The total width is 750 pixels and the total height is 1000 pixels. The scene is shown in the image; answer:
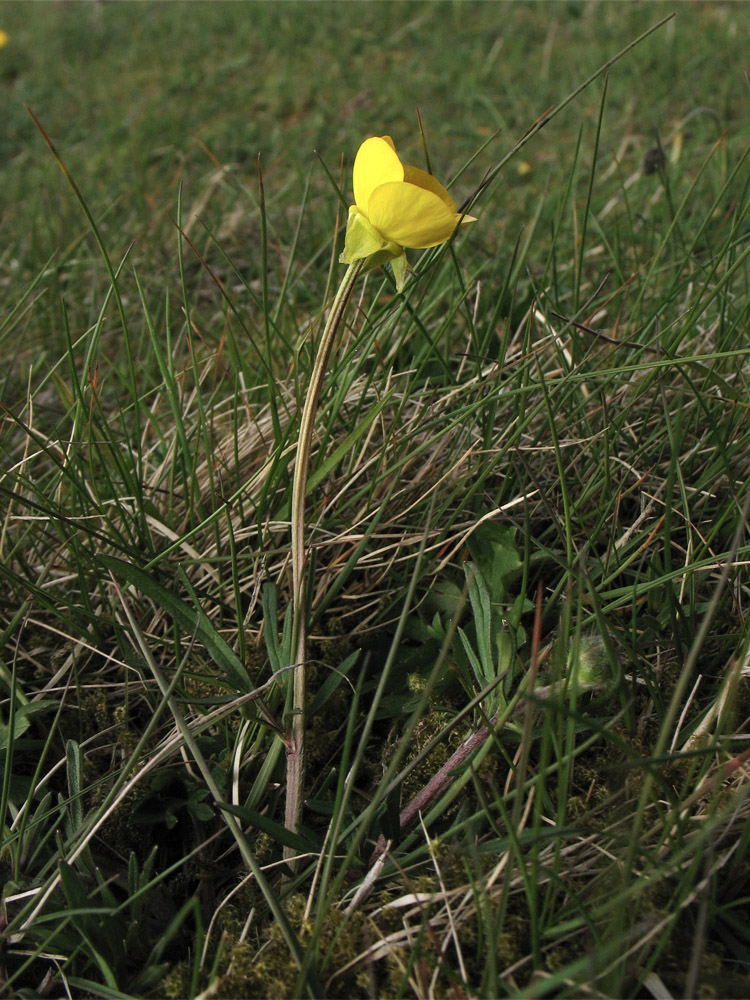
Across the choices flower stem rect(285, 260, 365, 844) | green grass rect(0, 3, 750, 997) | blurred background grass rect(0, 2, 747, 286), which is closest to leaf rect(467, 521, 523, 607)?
green grass rect(0, 3, 750, 997)

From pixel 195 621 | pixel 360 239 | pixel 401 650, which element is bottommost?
pixel 401 650

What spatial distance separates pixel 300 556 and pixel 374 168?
0.42 metres

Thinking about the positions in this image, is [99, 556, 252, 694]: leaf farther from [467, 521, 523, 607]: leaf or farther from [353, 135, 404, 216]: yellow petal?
[353, 135, 404, 216]: yellow petal

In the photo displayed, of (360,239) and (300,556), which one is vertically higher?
(360,239)

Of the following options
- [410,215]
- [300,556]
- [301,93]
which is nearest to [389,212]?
[410,215]

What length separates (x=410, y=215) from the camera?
0.80 m

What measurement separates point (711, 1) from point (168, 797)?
4.43 metres

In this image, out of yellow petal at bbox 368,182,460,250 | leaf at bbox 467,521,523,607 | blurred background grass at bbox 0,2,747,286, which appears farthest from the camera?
blurred background grass at bbox 0,2,747,286

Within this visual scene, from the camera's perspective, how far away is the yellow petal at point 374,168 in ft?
2.67

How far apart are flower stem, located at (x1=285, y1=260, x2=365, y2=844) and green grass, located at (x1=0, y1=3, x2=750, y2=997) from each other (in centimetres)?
3

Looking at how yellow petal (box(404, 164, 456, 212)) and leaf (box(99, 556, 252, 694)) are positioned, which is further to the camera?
leaf (box(99, 556, 252, 694))

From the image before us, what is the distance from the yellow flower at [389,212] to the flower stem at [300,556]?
3 centimetres

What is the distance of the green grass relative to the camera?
84cm

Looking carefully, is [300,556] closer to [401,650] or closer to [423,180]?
[401,650]
